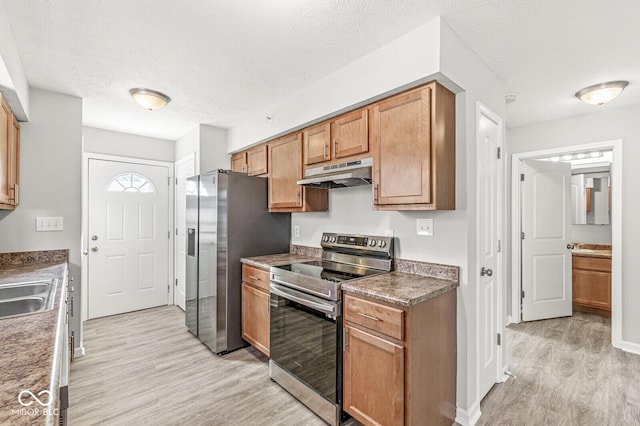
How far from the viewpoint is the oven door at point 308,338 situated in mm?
1973

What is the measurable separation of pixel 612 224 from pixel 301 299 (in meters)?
3.30

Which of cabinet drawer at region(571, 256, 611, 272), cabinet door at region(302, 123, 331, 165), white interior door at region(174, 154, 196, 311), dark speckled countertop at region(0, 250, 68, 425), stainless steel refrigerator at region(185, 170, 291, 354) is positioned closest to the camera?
dark speckled countertop at region(0, 250, 68, 425)

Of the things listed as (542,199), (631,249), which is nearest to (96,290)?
(542,199)

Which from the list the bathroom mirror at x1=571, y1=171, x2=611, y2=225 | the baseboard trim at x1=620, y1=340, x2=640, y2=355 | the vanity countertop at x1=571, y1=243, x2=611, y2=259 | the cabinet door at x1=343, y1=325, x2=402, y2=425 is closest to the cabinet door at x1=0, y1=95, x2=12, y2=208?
the cabinet door at x1=343, y1=325, x2=402, y2=425

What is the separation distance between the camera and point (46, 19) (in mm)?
1812

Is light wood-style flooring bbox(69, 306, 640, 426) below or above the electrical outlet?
below

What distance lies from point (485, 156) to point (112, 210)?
14.2 feet

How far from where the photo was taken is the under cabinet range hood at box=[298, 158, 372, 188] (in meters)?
2.25

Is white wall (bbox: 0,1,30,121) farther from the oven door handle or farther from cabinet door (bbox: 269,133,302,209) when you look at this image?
the oven door handle

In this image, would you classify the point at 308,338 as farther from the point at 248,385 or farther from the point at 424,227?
the point at 424,227

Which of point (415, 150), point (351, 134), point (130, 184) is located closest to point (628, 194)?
point (415, 150)

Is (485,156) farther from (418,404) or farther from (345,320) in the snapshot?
(418,404)

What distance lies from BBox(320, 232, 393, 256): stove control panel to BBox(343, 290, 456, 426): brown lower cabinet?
0.60m

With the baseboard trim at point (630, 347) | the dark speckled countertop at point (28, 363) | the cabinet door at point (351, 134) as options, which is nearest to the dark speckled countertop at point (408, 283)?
the cabinet door at point (351, 134)
